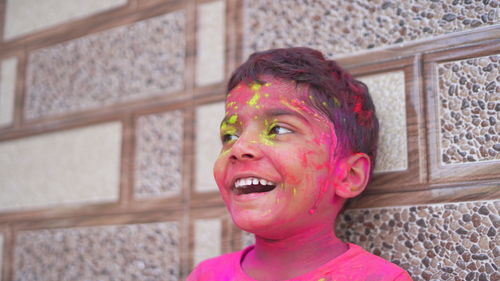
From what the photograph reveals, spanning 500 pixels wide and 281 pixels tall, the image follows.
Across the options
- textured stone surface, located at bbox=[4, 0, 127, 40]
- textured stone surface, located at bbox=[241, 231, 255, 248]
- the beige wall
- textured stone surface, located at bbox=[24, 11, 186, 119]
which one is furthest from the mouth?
textured stone surface, located at bbox=[4, 0, 127, 40]

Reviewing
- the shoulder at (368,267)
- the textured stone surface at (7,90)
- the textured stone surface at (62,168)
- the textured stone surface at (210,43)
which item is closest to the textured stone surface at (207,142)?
the textured stone surface at (210,43)

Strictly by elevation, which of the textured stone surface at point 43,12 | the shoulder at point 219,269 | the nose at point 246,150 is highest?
the textured stone surface at point 43,12

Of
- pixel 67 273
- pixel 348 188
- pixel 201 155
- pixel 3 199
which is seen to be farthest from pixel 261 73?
pixel 3 199

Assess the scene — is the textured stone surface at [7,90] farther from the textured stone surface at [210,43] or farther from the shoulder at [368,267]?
the shoulder at [368,267]

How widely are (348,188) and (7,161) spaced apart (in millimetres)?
1668

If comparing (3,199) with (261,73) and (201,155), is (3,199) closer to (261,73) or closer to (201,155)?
(201,155)

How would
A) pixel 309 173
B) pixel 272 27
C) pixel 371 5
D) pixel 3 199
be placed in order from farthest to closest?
1. pixel 3 199
2. pixel 272 27
3. pixel 371 5
4. pixel 309 173

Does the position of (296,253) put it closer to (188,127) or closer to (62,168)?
(188,127)

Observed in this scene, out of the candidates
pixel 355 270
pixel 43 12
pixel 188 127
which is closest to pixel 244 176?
pixel 355 270

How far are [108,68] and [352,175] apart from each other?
49.3 inches

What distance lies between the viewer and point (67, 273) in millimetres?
2549

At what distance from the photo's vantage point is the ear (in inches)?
68.1

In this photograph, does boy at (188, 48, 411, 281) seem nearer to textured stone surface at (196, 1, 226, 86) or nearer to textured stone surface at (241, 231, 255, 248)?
textured stone surface at (241, 231, 255, 248)

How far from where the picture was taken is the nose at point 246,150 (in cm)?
164
